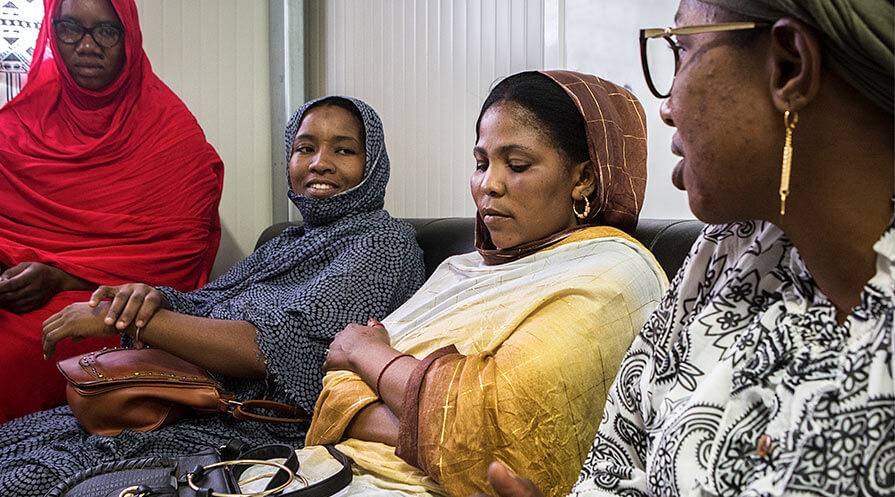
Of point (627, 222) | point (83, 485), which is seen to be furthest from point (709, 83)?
point (83, 485)

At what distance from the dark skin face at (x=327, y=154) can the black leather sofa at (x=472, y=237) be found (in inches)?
11.4

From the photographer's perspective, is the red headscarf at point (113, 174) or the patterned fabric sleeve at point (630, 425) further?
the red headscarf at point (113, 174)

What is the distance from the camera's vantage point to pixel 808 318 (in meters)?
0.71

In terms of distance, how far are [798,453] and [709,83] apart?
1.18ft

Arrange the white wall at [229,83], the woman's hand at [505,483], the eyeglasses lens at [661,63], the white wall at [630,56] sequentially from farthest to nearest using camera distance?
the white wall at [229,83]
the white wall at [630,56]
the eyeglasses lens at [661,63]
the woman's hand at [505,483]

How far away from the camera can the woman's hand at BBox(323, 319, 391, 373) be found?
4.62 ft

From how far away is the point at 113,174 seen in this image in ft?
9.25

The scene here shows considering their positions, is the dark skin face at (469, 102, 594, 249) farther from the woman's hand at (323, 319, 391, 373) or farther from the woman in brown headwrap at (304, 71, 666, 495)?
the woman's hand at (323, 319, 391, 373)

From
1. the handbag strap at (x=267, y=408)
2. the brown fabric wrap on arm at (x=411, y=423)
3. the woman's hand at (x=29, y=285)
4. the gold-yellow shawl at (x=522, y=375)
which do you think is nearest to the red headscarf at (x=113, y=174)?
the woman's hand at (x=29, y=285)

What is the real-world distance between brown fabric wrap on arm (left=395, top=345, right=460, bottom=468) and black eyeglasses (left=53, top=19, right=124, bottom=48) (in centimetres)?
241

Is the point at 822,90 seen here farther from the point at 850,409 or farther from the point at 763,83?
the point at 850,409

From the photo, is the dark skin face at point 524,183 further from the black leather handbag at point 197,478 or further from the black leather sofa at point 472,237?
the black leather handbag at point 197,478

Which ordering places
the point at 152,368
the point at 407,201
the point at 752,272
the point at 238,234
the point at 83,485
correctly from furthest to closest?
the point at 238,234, the point at 407,201, the point at 152,368, the point at 83,485, the point at 752,272

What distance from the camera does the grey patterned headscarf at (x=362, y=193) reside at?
215 cm
